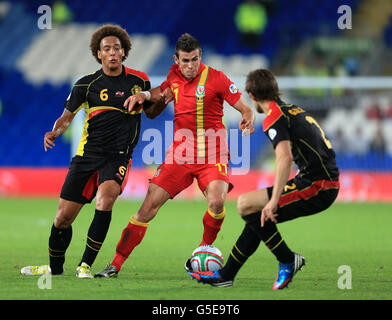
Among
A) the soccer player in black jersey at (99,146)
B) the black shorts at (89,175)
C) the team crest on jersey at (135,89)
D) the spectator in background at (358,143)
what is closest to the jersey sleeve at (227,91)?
the soccer player in black jersey at (99,146)

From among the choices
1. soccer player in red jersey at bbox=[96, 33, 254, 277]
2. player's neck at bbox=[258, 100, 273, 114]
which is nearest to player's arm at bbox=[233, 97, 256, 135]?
soccer player in red jersey at bbox=[96, 33, 254, 277]

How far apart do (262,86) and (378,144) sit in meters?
13.6

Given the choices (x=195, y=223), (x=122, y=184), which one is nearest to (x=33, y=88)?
(x=195, y=223)

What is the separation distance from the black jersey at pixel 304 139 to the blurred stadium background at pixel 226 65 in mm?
12012

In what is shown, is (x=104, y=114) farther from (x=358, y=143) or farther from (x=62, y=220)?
(x=358, y=143)

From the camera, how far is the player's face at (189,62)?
7348mm

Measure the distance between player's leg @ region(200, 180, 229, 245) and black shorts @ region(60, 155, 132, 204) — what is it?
33.2 inches

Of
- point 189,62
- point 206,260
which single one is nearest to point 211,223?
point 206,260

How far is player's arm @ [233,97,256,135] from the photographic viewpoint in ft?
23.8

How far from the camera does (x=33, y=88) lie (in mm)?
22781

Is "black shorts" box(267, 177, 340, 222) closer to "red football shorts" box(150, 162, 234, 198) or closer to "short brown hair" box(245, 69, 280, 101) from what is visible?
"short brown hair" box(245, 69, 280, 101)

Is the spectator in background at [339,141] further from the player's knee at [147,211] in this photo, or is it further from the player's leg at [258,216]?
the player's leg at [258,216]

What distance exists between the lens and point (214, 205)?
23.9 ft
